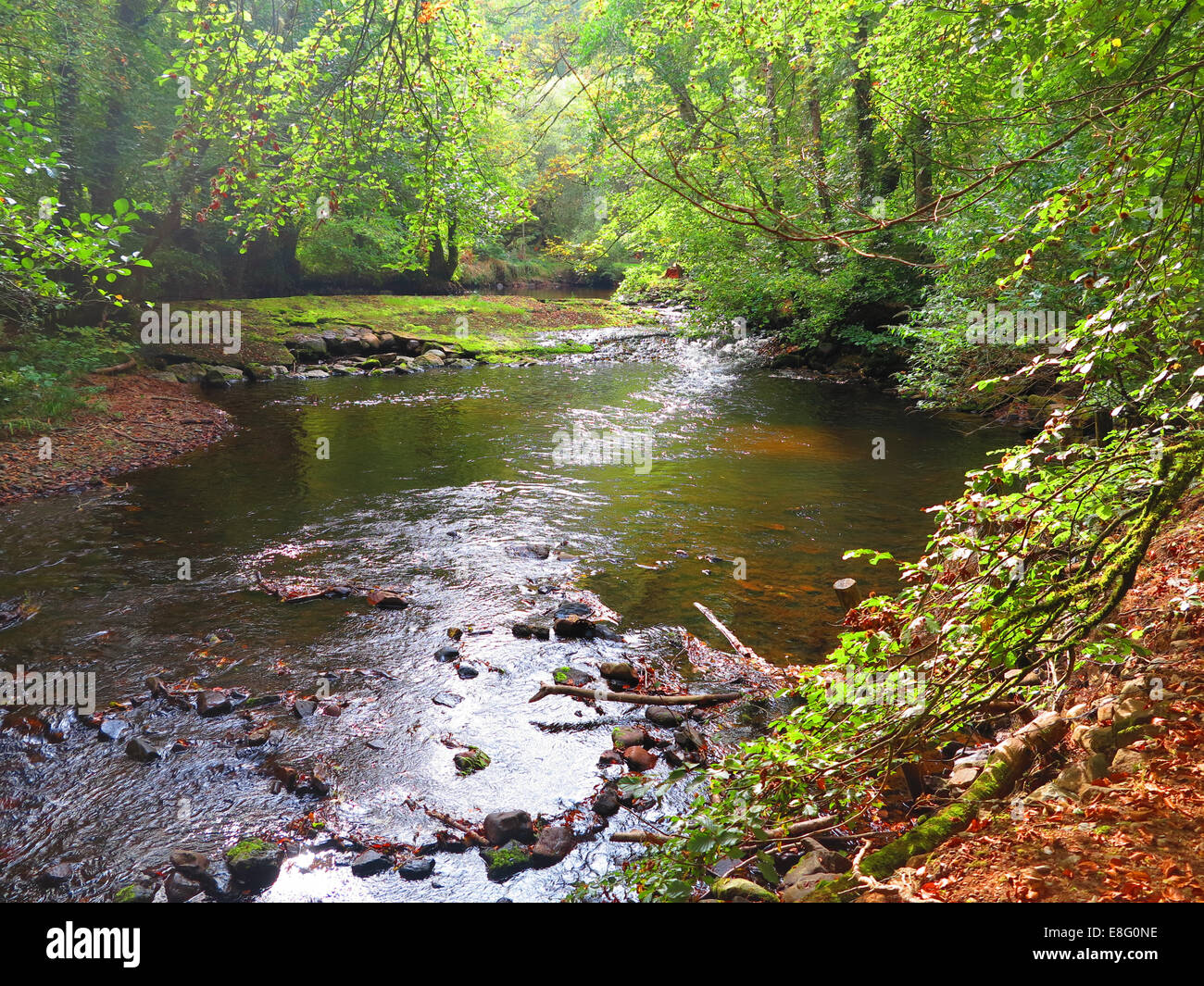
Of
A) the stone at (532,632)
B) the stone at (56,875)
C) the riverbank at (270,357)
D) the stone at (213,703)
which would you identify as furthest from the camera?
the riverbank at (270,357)

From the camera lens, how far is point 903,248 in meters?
17.8

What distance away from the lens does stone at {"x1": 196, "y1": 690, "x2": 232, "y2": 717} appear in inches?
181

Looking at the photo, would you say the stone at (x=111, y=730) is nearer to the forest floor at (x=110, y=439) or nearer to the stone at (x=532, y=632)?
the stone at (x=532, y=632)

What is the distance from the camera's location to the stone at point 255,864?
3305 millimetres

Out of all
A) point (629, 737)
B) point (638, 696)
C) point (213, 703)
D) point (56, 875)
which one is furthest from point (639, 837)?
point (213, 703)

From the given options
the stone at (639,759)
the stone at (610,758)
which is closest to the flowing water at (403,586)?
the stone at (610,758)

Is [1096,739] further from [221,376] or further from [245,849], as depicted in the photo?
[221,376]

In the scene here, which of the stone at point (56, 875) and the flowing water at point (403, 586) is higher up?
the flowing water at point (403, 586)

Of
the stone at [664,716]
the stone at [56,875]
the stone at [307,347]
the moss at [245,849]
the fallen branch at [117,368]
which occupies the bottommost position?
the stone at [56,875]

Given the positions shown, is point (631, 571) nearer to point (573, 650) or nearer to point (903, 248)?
point (573, 650)

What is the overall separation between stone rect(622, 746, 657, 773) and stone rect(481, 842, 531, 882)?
0.94m

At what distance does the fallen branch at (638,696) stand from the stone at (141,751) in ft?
8.06
